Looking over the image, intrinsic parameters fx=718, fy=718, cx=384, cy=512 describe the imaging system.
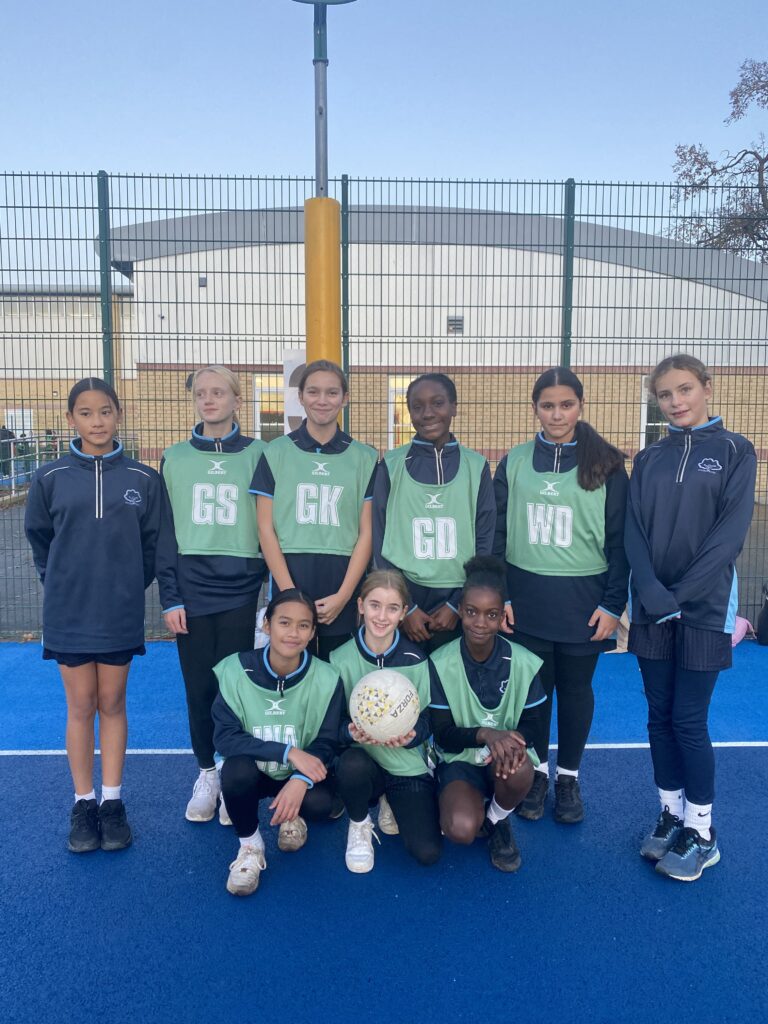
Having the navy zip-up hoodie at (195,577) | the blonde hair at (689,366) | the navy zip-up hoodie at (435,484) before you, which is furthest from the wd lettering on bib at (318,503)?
the blonde hair at (689,366)

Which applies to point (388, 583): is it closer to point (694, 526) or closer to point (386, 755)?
point (386, 755)

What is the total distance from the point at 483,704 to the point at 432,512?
85 cm

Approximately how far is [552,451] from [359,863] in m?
1.91

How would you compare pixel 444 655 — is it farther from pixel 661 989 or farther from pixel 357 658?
pixel 661 989

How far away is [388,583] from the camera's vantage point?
2980mm

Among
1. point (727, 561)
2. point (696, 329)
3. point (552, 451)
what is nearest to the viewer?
point (727, 561)

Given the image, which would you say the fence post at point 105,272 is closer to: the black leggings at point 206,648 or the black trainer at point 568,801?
the black leggings at point 206,648

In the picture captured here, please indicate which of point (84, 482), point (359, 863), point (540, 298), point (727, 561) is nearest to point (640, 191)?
point (540, 298)

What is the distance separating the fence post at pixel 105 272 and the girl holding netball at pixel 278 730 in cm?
382

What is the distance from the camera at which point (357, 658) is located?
3.10m

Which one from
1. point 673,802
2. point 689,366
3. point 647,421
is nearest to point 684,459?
point 689,366

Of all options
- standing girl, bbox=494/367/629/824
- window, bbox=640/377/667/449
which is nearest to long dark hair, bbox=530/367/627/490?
standing girl, bbox=494/367/629/824

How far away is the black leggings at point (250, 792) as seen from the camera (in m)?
2.77

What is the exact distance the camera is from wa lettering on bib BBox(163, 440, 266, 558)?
318cm
